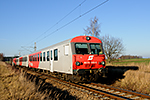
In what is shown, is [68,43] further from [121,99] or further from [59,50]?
[121,99]

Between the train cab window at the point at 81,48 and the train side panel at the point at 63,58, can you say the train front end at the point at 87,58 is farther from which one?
the train side panel at the point at 63,58

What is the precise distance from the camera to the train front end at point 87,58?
891cm

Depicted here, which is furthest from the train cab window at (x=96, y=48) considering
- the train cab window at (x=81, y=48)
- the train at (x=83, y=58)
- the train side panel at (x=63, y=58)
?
the train side panel at (x=63, y=58)

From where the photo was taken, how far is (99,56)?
9.55 m

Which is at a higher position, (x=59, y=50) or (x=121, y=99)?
(x=59, y=50)

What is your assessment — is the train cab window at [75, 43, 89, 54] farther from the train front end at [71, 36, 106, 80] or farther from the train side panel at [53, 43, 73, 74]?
the train side panel at [53, 43, 73, 74]

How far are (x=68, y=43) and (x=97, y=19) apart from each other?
18184 mm

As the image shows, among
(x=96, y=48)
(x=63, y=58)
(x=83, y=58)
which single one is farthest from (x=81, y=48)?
(x=63, y=58)

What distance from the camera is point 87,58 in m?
9.14

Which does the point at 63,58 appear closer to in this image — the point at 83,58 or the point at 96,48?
the point at 83,58

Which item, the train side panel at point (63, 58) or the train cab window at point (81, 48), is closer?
the train cab window at point (81, 48)

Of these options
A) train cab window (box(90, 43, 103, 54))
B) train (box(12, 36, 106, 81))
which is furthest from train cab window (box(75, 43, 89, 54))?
train cab window (box(90, 43, 103, 54))

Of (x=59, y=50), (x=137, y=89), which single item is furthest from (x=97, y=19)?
(x=137, y=89)

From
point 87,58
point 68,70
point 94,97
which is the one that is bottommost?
point 94,97
